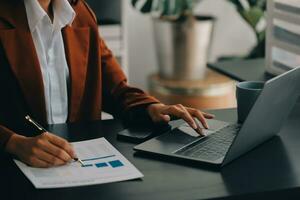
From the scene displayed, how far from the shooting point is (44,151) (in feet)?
4.75

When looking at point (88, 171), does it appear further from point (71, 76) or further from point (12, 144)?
point (71, 76)

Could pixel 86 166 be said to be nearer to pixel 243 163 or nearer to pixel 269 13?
pixel 243 163

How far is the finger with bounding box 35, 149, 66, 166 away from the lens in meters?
1.43

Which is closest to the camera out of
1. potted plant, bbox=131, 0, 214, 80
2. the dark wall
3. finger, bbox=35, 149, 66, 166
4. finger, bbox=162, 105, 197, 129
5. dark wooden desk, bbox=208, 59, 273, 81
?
finger, bbox=35, 149, 66, 166

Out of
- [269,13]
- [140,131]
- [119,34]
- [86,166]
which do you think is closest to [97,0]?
[119,34]

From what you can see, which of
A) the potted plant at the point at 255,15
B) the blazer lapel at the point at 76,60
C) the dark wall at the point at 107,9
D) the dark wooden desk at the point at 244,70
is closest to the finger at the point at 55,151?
the blazer lapel at the point at 76,60

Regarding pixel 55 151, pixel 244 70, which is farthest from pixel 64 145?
pixel 244 70

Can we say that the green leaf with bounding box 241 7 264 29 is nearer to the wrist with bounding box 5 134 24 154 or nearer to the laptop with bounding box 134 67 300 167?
the laptop with bounding box 134 67 300 167

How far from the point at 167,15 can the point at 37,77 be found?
2041 mm

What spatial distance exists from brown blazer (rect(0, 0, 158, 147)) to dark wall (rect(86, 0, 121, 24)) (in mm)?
1530

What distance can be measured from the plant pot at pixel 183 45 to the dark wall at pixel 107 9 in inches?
10.7

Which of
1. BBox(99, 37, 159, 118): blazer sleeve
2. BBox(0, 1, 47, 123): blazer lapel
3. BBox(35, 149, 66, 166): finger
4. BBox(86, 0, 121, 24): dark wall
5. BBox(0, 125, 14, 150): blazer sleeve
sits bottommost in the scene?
BBox(86, 0, 121, 24): dark wall

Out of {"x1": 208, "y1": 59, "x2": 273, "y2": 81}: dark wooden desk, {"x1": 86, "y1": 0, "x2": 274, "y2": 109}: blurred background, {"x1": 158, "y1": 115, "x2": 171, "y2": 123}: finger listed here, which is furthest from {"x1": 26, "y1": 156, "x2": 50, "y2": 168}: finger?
{"x1": 86, "y1": 0, "x2": 274, "y2": 109}: blurred background

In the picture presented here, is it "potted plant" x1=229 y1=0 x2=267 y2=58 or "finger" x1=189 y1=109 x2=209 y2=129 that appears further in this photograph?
"potted plant" x1=229 y1=0 x2=267 y2=58
